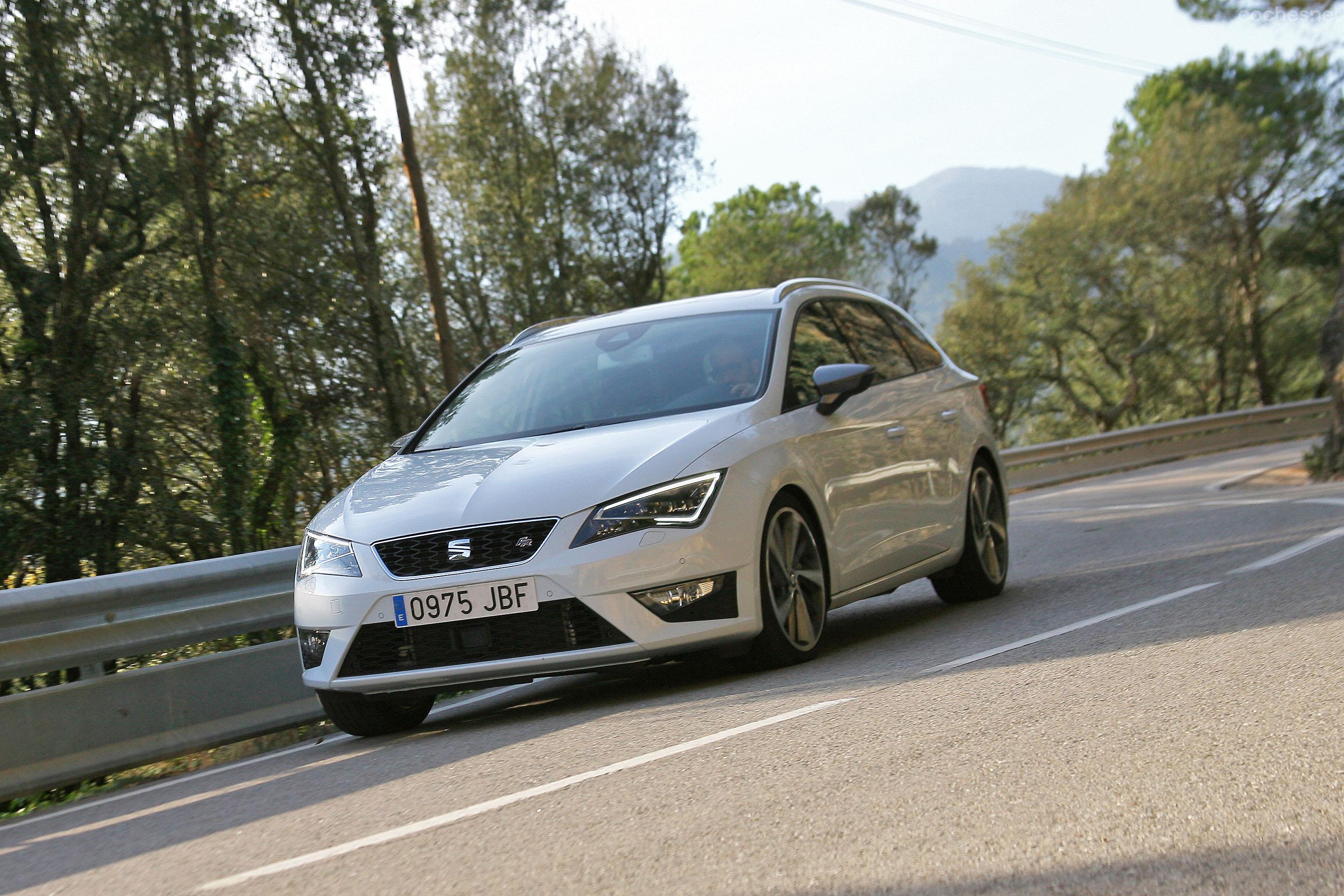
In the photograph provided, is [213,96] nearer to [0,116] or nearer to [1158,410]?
[0,116]

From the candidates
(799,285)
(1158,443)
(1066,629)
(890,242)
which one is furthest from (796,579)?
(890,242)

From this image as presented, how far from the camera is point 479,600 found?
5.55 metres

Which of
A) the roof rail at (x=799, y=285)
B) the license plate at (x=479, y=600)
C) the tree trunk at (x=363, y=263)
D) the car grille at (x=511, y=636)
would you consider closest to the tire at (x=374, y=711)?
the car grille at (x=511, y=636)

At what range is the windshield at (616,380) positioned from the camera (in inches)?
266

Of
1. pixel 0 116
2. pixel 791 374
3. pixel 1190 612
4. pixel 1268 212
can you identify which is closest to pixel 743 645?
pixel 791 374

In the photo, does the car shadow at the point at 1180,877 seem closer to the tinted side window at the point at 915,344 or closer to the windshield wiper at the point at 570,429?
the windshield wiper at the point at 570,429

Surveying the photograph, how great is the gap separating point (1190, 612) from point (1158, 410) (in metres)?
47.1

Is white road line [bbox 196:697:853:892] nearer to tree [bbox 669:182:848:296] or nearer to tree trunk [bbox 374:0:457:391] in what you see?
tree trunk [bbox 374:0:457:391]

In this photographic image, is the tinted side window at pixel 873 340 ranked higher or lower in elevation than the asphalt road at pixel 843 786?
higher

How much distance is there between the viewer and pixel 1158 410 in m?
51.5

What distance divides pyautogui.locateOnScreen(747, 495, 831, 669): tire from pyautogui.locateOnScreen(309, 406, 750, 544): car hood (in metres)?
0.47

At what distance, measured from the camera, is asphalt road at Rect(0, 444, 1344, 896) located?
130 inches

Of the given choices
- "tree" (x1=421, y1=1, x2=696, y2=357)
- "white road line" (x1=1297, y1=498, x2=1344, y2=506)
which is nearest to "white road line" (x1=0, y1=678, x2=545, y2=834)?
"white road line" (x1=1297, y1=498, x2=1344, y2=506)

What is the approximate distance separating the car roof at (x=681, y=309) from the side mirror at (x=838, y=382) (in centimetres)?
71
